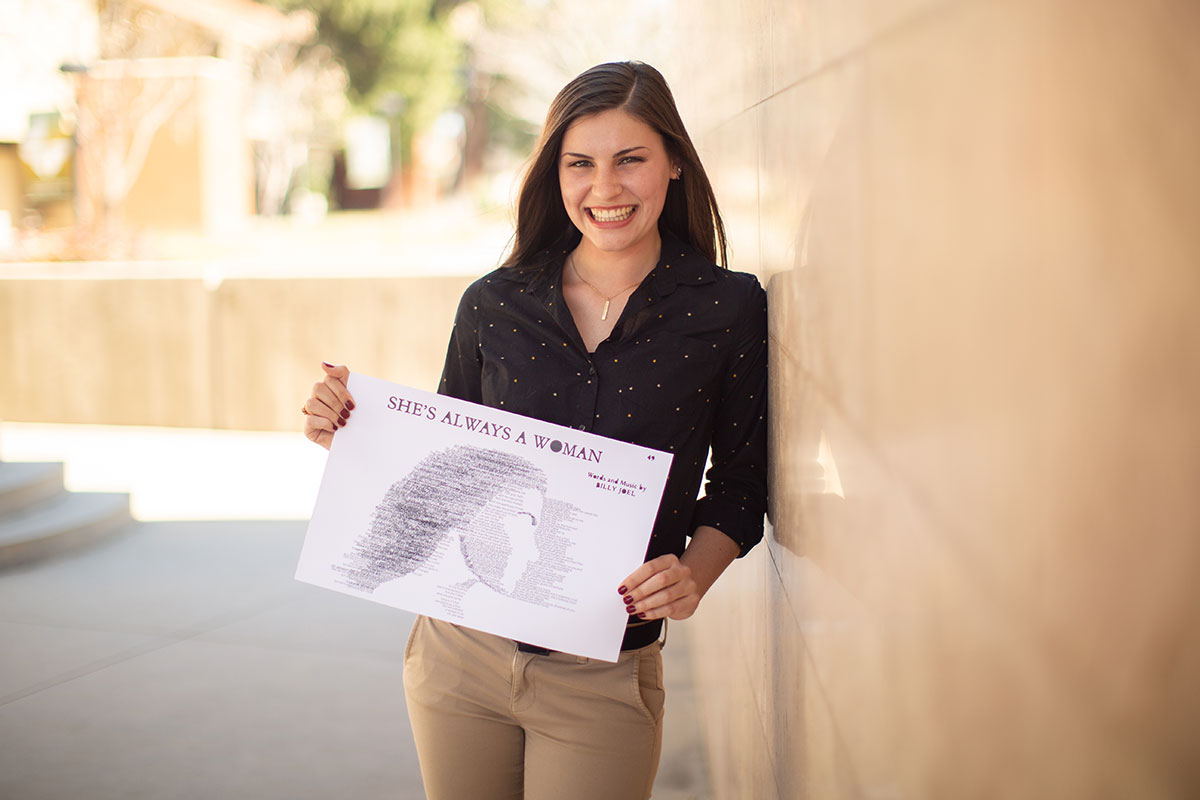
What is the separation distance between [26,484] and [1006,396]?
263 inches

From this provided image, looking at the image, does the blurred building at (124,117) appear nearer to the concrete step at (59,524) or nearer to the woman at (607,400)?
the concrete step at (59,524)

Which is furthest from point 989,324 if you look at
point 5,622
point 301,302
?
point 301,302

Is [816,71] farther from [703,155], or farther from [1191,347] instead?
[703,155]

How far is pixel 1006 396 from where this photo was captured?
65 centimetres

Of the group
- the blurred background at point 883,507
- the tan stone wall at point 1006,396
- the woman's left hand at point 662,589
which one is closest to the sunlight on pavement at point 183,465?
the blurred background at point 883,507

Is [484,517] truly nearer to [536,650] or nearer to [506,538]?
[506,538]

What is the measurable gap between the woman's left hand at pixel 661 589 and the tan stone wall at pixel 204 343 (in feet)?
23.2

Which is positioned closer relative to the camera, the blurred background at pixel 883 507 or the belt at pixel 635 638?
the blurred background at pixel 883 507

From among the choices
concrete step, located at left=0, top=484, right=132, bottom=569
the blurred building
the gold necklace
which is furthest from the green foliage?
the gold necklace

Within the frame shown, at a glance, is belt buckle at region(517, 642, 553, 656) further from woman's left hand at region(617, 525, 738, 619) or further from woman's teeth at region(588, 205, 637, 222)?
woman's teeth at region(588, 205, 637, 222)

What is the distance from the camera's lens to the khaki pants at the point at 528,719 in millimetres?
1779

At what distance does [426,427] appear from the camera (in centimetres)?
177

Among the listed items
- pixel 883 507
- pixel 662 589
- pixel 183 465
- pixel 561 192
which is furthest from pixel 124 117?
pixel 883 507

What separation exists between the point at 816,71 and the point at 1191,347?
2.88 ft
